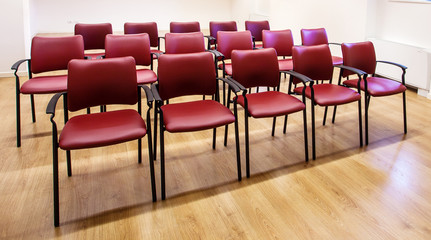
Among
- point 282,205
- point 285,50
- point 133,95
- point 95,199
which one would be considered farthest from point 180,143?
point 285,50

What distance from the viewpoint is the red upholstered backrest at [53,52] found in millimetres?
3408

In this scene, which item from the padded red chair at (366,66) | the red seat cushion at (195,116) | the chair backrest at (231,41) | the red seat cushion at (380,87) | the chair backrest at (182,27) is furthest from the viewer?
the chair backrest at (182,27)

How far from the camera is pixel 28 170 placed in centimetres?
276

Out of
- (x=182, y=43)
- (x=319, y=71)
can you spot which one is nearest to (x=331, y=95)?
(x=319, y=71)

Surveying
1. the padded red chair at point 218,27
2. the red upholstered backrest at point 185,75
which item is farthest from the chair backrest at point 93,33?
the red upholstered backrest at point 185,75

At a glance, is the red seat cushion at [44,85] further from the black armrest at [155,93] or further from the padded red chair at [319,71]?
the padded red chair at [319,71]

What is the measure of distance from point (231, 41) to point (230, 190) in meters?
2.15

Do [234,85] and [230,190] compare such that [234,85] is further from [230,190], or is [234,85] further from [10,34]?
[10,34]

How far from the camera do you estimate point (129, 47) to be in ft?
12.2

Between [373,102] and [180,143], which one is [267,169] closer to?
[180,143]

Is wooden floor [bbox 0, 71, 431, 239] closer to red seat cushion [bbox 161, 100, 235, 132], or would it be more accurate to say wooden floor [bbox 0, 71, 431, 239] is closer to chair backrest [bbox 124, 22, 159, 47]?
red seat cushion [bbox 161, 100, 235, 132]

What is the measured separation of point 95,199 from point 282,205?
1256mm

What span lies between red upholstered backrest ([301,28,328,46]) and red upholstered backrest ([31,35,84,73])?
2674mm

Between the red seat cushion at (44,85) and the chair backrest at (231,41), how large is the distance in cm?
174
